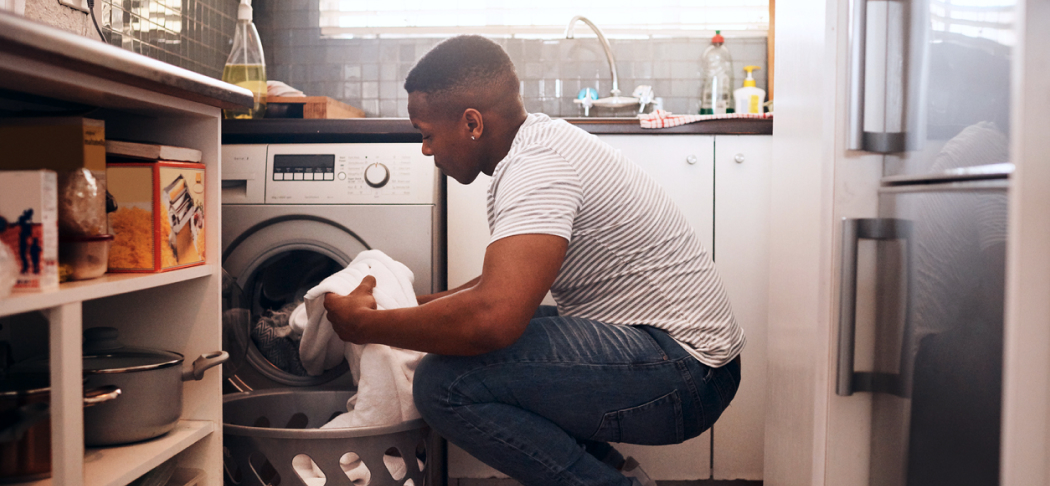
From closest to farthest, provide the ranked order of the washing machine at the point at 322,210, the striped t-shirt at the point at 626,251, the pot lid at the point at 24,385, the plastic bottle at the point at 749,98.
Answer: the pot lid at the point at 24,385, the striped t-shirt at the point at 626,251, the washing machine at the point at 322,210, the plastic bottle at the point at 749,98

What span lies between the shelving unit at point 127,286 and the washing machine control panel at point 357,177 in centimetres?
48

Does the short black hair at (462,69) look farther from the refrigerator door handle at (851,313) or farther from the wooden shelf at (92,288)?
the refrigerator door handle at (851,313)

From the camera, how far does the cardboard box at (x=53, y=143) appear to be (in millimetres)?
730

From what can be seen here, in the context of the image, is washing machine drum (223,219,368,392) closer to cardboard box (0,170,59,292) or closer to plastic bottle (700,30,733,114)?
cardboard box (0,170,59,292)

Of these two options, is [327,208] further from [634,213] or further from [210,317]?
[634,213]

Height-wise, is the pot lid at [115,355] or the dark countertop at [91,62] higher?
the dark countertop at [91,62]

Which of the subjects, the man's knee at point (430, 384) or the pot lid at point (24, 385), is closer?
the pot lid at point (24, 385)

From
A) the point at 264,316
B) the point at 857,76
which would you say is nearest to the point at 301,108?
the point at 264,316

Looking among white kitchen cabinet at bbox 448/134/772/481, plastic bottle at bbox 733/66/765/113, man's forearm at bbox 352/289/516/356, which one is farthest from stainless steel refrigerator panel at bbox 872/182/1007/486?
plastic bottle at bbox 733/66/765/113

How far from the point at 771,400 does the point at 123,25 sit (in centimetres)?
178

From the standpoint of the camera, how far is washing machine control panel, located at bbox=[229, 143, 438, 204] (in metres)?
1.50

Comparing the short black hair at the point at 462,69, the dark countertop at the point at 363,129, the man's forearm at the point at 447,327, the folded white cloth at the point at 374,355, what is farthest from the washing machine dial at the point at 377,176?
the man's forearm at the point at 447,327

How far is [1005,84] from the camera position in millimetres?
705

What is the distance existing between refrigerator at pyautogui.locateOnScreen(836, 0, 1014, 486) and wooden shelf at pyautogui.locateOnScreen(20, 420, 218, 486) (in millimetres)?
979
